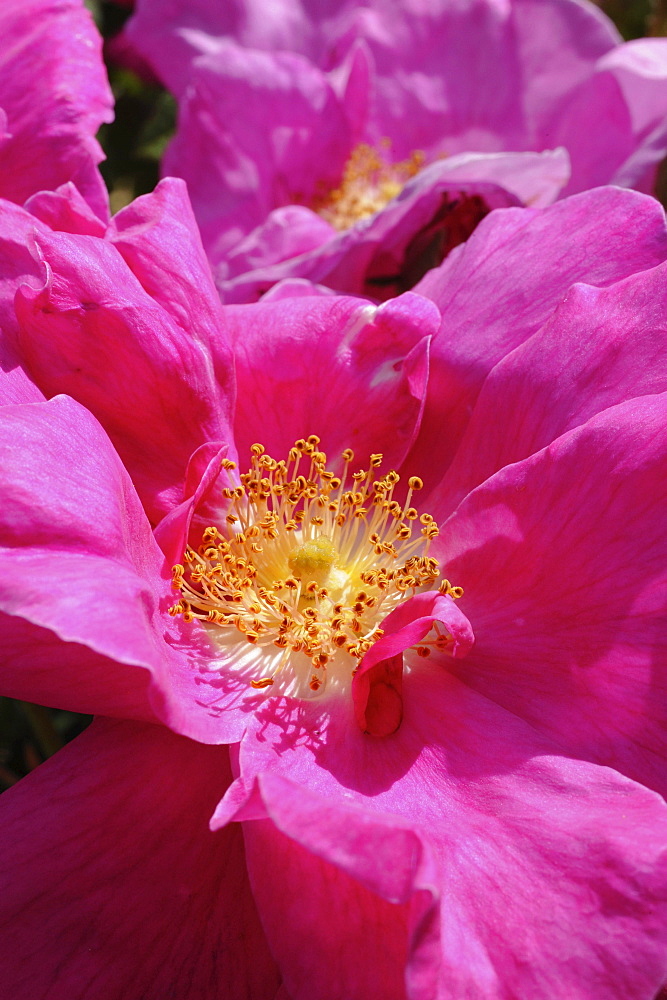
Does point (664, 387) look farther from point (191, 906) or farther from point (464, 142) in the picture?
point (464, 142)

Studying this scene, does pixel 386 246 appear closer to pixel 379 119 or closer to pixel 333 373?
pixel 333 373

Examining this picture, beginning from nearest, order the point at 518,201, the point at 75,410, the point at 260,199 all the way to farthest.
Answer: the point at 75,410, the point at 518,201, the point at 260,199

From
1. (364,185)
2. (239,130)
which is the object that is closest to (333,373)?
A: (239,130)

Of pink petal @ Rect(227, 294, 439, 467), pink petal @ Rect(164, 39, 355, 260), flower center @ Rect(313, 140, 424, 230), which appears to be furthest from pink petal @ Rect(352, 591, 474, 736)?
flower center @ Rect(313, 140, 424, 230)

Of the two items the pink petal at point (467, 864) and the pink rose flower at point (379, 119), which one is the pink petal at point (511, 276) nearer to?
the pink rose flower at point (379, 119)

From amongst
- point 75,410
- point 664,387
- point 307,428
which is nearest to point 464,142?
point 307,428

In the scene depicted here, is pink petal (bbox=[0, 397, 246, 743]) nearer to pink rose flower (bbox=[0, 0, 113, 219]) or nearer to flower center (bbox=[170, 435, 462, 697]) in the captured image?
flower center (bbox=[170, 435, 462, 697])
